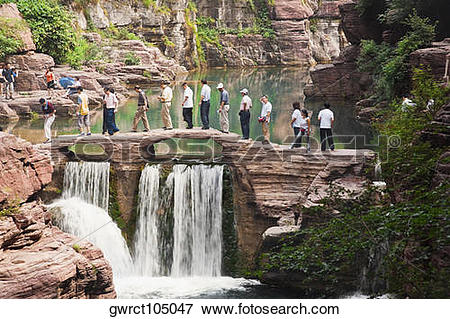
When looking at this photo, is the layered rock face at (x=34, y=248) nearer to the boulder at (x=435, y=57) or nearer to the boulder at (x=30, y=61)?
the boulder at (x=435, y=57)

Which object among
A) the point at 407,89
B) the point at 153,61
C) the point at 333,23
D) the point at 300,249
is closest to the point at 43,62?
the point at 153,61

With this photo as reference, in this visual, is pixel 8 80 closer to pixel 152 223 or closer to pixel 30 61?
pixel 30 61

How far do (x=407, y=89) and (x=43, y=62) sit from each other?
18.1 m

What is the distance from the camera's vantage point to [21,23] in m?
31.7

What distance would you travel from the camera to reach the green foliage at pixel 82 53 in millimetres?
35000

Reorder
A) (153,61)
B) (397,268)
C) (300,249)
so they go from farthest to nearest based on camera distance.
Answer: (153,61) → (300,249) → (397,268)

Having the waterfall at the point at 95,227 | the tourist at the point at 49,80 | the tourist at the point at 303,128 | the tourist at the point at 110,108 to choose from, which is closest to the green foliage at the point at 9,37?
the tourist at the point at 49,80

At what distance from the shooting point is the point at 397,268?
920cm

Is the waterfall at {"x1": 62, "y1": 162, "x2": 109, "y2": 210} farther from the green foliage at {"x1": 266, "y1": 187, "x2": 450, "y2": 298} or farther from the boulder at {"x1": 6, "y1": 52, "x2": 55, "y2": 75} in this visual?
the boulder at {"x1": 6, "y1": 52, "x2": 55, "y2": 75}

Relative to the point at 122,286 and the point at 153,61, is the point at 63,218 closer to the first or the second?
the point at 122,286

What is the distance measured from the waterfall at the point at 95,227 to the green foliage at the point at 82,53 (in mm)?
18861

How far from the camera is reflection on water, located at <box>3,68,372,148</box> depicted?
25.3m

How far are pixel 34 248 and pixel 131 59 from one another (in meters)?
28.9

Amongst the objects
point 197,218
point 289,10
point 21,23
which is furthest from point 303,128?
point 289,10
